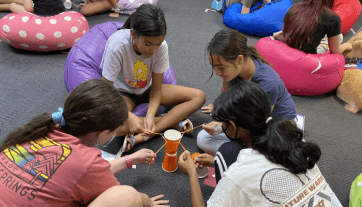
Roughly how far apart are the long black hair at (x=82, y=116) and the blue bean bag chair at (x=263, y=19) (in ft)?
8.12

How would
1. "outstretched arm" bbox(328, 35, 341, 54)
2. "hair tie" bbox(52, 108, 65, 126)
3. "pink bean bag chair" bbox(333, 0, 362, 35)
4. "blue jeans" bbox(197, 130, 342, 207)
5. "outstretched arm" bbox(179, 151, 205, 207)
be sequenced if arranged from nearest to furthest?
"hair tie" bbox(52, 108, 65, 126) < "outstretched arm" bbox(179, 151, 205, 207) < "blue jeans" bbox(197, 130, 342, 207) < "outstretched arm" bbox(328, 35, 341, 54) < "pink bean bag chair" bbox(333, 0, 362, 35)

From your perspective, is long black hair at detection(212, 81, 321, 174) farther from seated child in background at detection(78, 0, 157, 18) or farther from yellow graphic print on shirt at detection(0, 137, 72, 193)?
seated child in background at detection(78, 0, 157, 18)

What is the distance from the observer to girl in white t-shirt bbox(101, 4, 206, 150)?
1311mm

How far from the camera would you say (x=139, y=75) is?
158 cm

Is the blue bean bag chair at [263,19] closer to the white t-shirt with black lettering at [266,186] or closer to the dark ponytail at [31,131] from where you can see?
the white t-shirt with black lettering at [266,186]

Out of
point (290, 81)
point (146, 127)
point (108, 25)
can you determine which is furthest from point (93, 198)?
point (290, 81)

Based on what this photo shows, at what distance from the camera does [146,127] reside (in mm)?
1582

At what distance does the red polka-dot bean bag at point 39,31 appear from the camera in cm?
223

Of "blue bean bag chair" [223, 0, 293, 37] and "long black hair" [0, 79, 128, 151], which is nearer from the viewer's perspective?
"long black hair" [0, 79, 128, 151]

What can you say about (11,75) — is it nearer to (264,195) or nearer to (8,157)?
(8,157)

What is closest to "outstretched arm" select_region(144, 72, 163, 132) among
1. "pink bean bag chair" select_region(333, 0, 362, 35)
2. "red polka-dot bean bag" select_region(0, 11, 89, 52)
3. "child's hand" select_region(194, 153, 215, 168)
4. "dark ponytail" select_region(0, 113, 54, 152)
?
"child's hand" select_region(194, 153, 215, 168)

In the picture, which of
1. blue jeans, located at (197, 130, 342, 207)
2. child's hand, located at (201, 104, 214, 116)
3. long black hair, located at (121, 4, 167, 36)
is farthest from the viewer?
child's hand, located at (201, 104, 214, 116)

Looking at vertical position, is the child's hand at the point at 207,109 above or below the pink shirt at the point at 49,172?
below

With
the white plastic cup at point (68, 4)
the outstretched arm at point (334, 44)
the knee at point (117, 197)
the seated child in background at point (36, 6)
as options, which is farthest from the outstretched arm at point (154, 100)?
the white plastic cup at point (68, 4)
